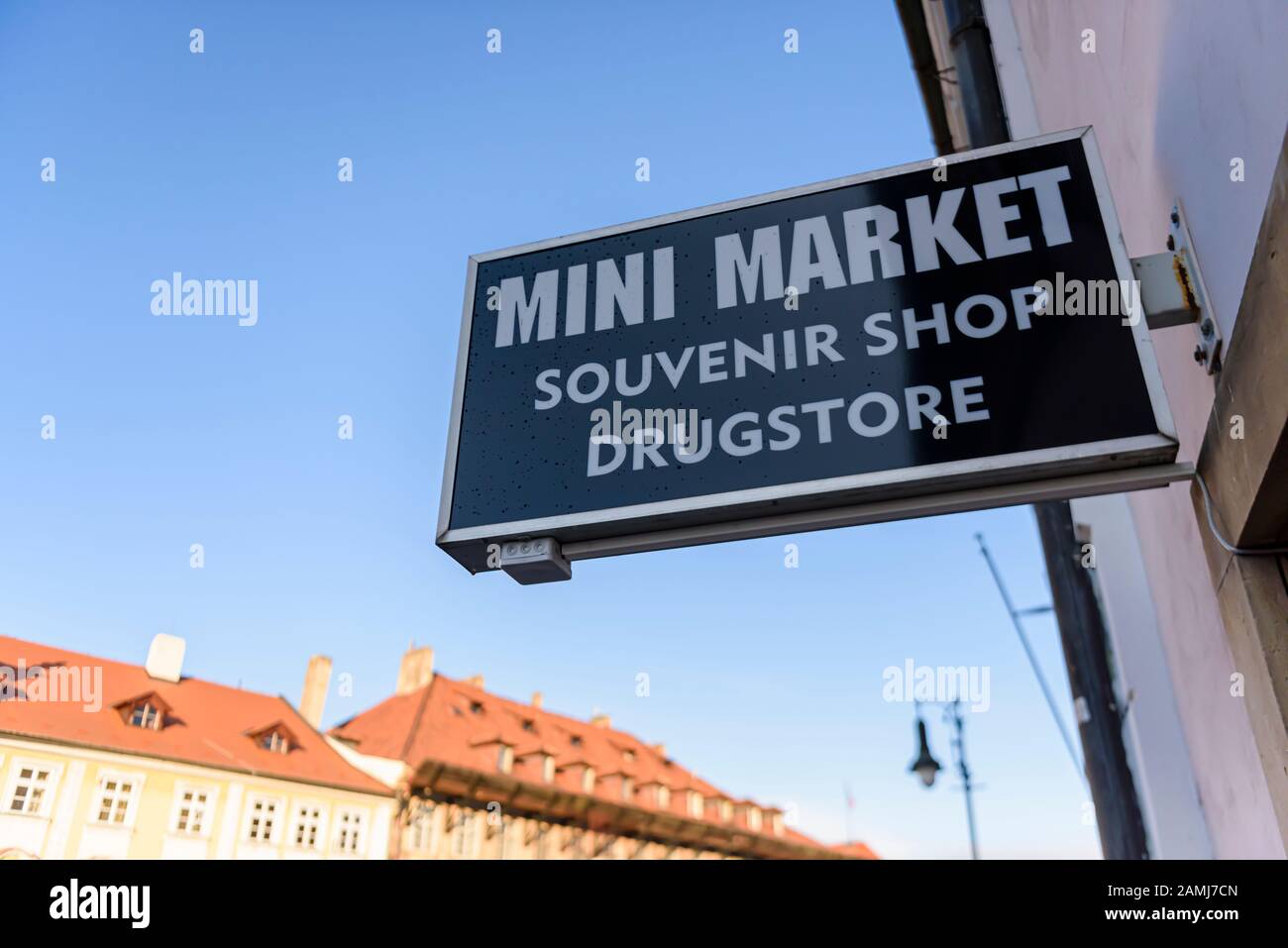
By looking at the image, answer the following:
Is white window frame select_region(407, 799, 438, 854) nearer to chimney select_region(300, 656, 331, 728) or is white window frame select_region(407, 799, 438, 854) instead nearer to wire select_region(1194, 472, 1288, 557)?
chimney select_region(300, 656, 331, 728)

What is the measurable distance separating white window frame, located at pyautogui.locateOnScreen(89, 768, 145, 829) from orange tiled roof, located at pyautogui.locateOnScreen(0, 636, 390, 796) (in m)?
0.61

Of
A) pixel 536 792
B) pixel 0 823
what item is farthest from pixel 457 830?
pixel 0 823

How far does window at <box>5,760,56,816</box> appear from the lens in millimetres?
22672

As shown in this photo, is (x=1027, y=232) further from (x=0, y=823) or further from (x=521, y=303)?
(x=0, y=823)

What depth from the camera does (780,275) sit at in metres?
2.22

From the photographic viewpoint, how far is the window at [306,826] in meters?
27.2

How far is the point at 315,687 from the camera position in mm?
33688

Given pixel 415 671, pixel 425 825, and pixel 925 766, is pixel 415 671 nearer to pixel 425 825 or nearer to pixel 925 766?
pixel 425 825

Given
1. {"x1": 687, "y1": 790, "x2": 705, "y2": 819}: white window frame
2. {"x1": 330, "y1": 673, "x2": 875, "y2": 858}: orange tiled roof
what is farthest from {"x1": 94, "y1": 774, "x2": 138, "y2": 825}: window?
{"x1": 687, "y1": 790, "x2": 705, "y2": 819}: white window frame

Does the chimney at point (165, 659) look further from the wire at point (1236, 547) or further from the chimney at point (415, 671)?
the wire at point (1236, 547)

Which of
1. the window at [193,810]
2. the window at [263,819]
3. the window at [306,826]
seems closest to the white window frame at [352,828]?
the window at [306,826]
